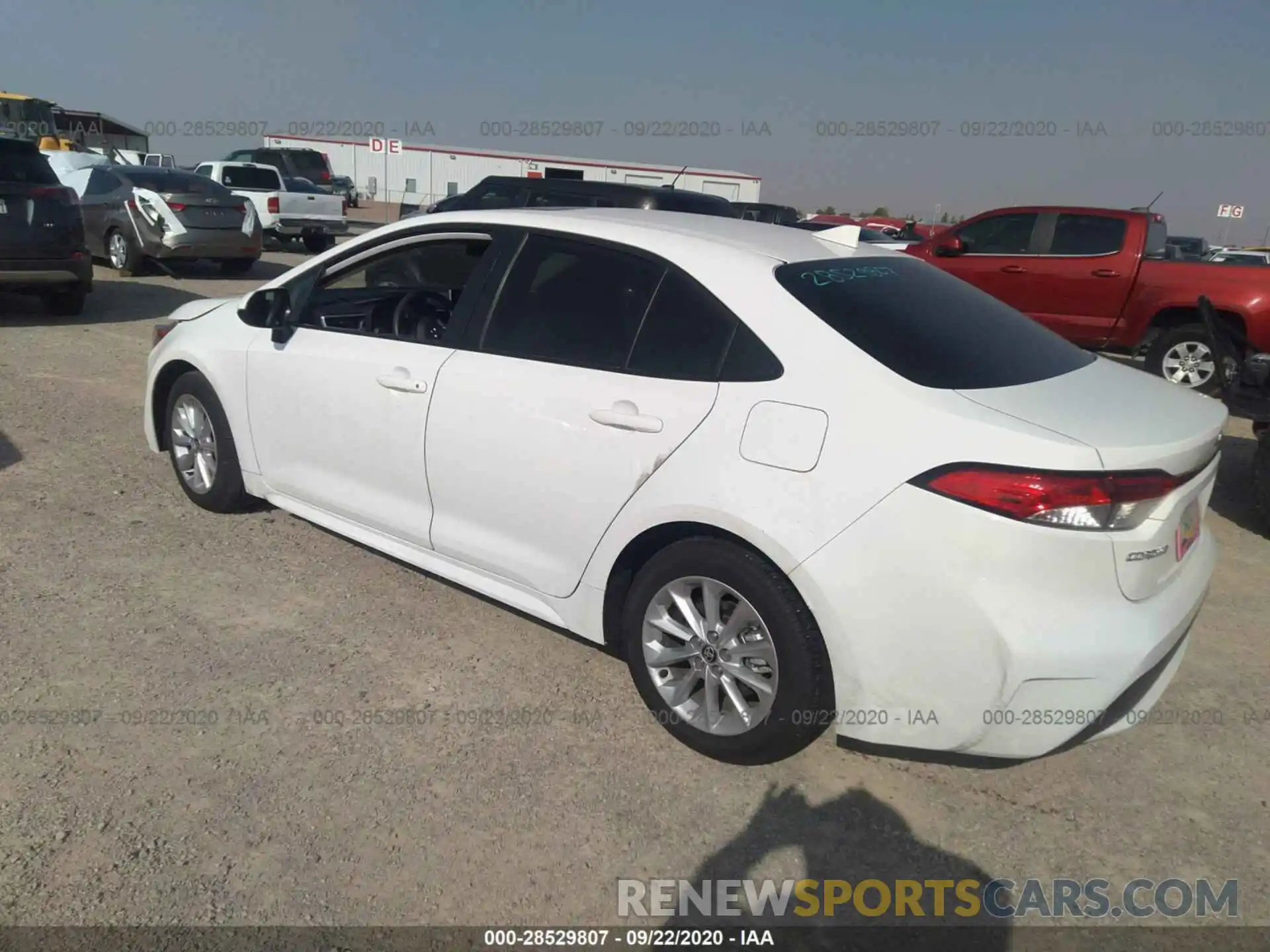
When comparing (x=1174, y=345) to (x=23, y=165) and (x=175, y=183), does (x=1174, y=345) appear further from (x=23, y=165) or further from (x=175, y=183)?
(x=175, y=183)

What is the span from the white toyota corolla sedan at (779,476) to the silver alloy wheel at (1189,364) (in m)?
6.88

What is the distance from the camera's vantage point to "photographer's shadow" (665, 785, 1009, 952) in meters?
2.43

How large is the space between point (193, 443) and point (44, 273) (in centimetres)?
578

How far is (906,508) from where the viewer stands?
A: 97.8 inches

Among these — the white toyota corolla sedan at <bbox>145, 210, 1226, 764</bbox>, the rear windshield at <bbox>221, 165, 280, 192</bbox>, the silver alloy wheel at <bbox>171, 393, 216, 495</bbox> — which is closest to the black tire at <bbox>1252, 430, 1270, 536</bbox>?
the white toyota corolla sedan at <bbox>145, 210, 1226, 764</bbox>

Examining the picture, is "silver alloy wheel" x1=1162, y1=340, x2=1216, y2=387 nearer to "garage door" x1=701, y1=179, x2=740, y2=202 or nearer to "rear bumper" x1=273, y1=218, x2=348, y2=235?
"rear bumper" x1=273, y1=218, x2=348, y2=235

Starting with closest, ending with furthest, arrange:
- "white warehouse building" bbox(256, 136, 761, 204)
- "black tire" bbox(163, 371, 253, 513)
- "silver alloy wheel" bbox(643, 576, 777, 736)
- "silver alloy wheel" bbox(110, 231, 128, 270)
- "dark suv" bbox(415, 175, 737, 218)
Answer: "silver alloy wheel" bbox(643, 576, 777, 736), "black tire" bbox(163, 371, 253, 513), "dark suv" bbox(415, 175, 737, 218), "silver alloy wheel" bbox(110, 231, 128, 270), "white warehouse building" bbox(256, 136, 761, 204)

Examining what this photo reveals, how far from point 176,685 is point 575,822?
154 cm

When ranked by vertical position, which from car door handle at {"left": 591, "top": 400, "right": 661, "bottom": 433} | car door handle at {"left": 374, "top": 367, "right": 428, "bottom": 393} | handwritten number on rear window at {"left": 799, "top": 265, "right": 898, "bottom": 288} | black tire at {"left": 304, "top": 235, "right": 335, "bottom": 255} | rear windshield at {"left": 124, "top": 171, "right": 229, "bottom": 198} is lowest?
black tire at {"left": 304, "top": 235, "right": 335, "bottom": 255}

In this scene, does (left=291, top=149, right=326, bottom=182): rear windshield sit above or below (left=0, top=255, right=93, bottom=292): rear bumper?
above

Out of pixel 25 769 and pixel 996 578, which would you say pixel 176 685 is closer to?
pixel 25 769

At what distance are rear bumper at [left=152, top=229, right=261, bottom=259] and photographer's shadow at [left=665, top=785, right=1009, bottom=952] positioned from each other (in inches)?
Result: 487

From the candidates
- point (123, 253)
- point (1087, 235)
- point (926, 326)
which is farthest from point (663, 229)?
point (123, 253)

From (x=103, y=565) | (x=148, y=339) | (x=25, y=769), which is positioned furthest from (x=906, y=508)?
(x=148, y=339)
